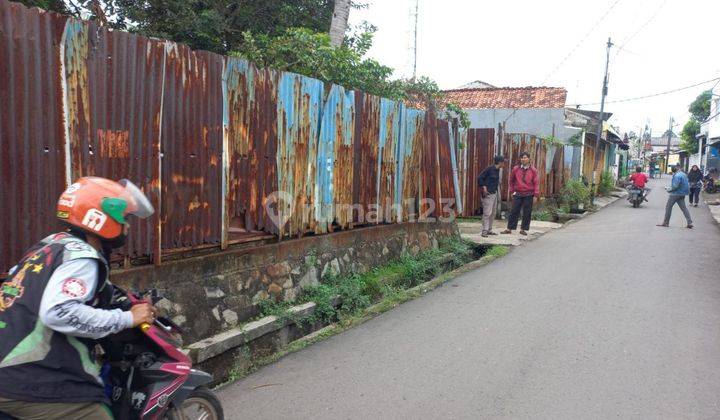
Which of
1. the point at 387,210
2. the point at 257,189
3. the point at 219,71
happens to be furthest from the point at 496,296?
the point at 219,71

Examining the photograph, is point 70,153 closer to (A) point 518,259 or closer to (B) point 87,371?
(B) point 87,371

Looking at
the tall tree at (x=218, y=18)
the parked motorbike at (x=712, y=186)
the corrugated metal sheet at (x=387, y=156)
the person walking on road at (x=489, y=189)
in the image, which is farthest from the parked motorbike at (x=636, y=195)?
the corrugated metal sheet at (x=387, y=156)

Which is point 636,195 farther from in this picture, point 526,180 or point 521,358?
point 521,358

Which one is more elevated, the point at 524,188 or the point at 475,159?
the point at 475,159

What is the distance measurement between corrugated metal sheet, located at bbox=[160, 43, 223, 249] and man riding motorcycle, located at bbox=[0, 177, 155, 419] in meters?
1.96

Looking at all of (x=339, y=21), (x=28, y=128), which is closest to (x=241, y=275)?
(x=28, y=128)

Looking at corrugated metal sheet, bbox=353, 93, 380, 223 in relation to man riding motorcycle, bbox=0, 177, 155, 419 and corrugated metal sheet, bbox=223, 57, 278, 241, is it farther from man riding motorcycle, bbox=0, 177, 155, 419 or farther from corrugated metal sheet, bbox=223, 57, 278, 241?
man riding motorcycle, bbox=0, 177, 155, 419

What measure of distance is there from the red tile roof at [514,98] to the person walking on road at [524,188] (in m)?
15.2

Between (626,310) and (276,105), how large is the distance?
174 inches

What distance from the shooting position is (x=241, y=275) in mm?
4820

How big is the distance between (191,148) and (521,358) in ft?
10.8

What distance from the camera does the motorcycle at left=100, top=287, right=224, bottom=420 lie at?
94.8 inches

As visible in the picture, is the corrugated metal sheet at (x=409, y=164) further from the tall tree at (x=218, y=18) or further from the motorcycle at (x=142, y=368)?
the motorcycle at (x=142, y=368)

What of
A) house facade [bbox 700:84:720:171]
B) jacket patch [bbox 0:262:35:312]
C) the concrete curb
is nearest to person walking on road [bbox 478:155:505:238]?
the concrete curb
